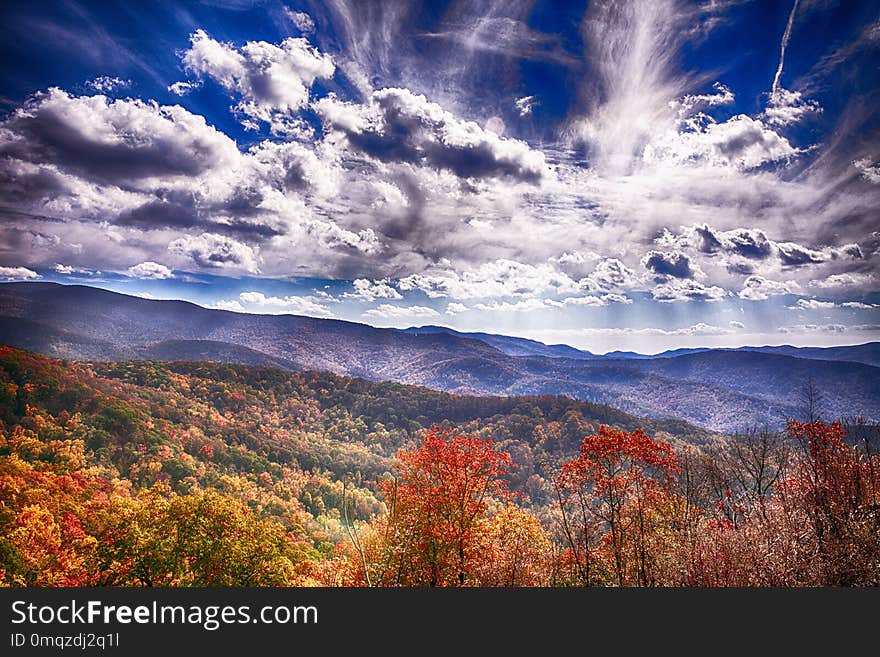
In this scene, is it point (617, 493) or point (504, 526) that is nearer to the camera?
point (617, 493)

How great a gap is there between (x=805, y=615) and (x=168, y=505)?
21577 mm

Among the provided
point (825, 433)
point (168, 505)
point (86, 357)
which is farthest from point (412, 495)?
point (86, 357)

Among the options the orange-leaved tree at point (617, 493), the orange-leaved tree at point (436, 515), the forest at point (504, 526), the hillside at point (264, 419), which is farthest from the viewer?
the hillside at point (264, 419)

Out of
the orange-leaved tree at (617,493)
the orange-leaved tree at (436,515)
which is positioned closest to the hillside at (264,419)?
the orange-leaved tree at (436,515)

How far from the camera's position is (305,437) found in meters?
97.3

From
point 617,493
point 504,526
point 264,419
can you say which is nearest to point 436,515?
point 504,526

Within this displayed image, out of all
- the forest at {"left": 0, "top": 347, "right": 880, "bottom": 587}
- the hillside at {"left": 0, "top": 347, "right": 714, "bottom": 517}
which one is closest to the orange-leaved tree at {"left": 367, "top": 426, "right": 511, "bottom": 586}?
the forest at {"left": 0, "top": 347, "right": 880, "bottom": 587}

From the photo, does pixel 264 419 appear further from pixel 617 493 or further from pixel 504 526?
pixel 617 493

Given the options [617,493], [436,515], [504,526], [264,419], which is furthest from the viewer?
[264,419]

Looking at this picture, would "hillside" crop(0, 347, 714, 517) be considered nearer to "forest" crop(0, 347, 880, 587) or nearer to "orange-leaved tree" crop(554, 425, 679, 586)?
"forest" crop(0, 347, 880, 587)

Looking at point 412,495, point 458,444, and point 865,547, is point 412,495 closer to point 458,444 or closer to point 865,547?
point 458,444

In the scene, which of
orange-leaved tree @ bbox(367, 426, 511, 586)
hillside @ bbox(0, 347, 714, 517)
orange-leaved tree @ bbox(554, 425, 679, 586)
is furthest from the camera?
hillside @ bbox(0, 347, 714, 517)

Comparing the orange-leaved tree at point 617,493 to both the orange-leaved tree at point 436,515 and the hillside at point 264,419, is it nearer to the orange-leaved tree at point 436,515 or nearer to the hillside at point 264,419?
the orange-leaved tree at point 436,515

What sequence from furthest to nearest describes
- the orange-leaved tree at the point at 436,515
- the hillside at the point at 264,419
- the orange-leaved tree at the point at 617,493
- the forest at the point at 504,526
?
the hillside at the point at 264,419, the orange-leaved tree at the point at 617,493, the orange-leaved tree at the point at 436,515, the forest at the point at 504,526
